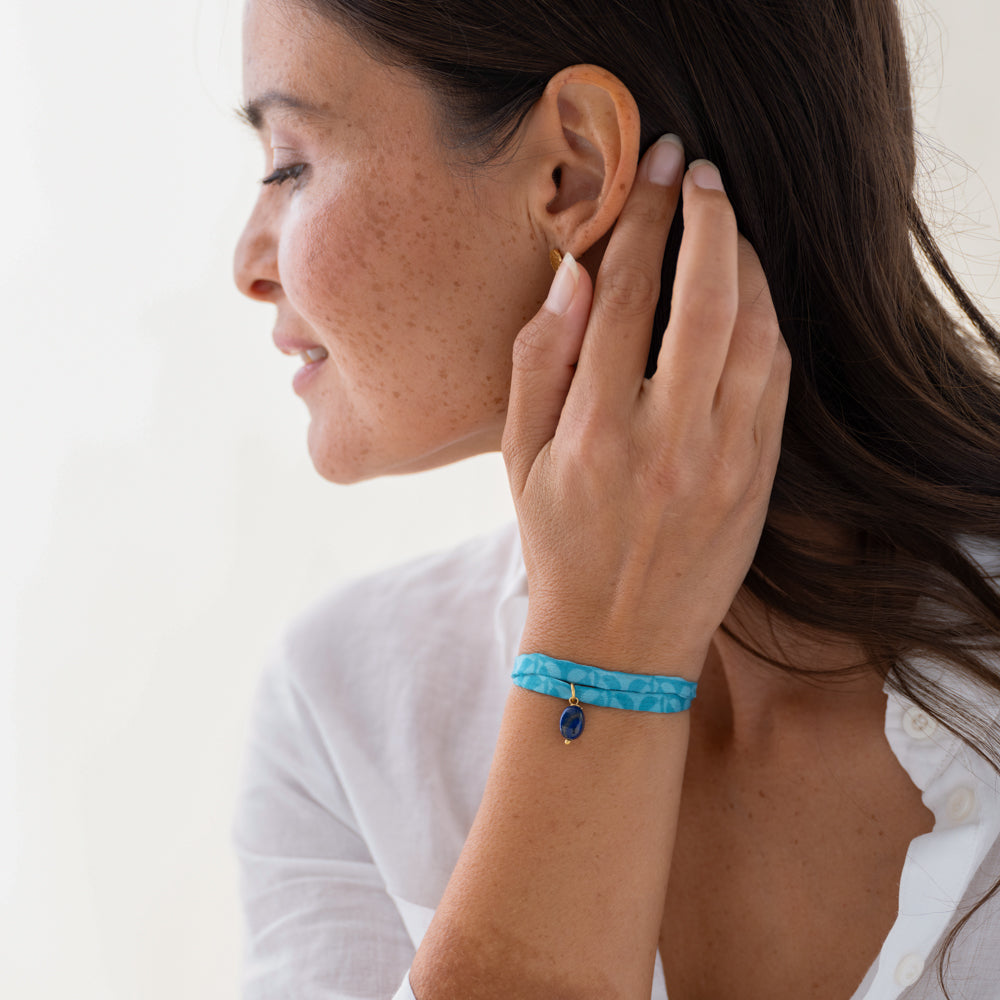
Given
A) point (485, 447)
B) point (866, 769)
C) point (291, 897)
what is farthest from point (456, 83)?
point (291, 897)

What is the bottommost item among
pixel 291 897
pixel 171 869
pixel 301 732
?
pixel 171 869

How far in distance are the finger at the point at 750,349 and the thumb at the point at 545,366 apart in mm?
139

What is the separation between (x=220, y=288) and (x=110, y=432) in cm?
40

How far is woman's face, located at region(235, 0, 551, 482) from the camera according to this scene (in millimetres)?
942

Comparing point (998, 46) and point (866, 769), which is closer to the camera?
point (866, 769)

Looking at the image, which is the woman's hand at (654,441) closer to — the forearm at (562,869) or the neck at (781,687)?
the forearm at (562,869)

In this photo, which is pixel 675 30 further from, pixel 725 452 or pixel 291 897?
pixel 291 897

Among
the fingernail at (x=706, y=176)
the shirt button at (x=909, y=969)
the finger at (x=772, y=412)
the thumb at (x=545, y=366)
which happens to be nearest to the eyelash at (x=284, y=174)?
the thumb at (x=545, y=366)

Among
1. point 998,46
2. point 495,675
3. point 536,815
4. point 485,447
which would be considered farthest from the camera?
point 998,46

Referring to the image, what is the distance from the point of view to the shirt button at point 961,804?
3.05 ft

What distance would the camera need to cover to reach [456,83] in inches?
36.2

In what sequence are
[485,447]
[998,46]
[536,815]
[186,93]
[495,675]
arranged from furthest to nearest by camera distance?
[186,93] → [998,46] → [495,675] → [485,447] → [536,815]

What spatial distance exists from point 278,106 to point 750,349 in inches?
19.9

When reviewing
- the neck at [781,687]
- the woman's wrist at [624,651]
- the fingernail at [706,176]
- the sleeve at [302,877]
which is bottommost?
the sleeve at [302,877]
